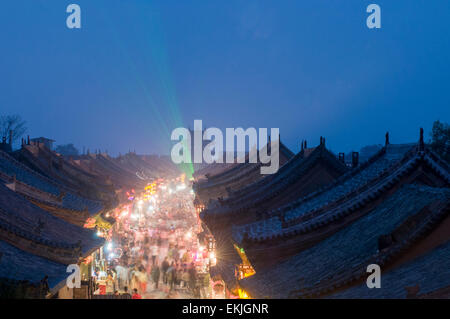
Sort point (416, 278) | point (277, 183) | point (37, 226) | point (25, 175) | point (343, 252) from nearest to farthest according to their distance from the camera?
point (416, 278)
point (343, 252)
point (37, 226)
point (277, 183)
point (25, 175)

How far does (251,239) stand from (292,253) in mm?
1552

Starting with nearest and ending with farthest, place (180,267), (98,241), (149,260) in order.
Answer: (98,241)
(180,267)
(149,260)

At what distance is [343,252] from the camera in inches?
420

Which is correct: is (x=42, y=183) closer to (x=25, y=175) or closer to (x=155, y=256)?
(x=25, y=175)

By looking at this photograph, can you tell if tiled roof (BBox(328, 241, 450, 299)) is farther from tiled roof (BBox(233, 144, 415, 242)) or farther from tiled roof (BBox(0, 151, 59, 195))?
tiled roof (BBox(0, 151, 59, 195))

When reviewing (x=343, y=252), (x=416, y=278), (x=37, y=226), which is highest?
(x=37, y=226)

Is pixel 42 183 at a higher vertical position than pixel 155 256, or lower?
higher

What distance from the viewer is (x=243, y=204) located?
766 inches

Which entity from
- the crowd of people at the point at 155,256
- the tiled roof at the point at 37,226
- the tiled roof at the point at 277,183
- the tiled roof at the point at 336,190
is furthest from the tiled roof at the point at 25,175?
the tiled roof at the point at 336,190

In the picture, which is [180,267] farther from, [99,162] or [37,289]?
[99,162]

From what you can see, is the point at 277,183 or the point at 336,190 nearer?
the point at 336,190

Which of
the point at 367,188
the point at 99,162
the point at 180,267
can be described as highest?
the point at 99,162

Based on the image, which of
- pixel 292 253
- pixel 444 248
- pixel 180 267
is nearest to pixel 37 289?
pixel 292 253

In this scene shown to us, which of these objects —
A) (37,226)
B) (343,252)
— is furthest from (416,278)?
(37,226)
